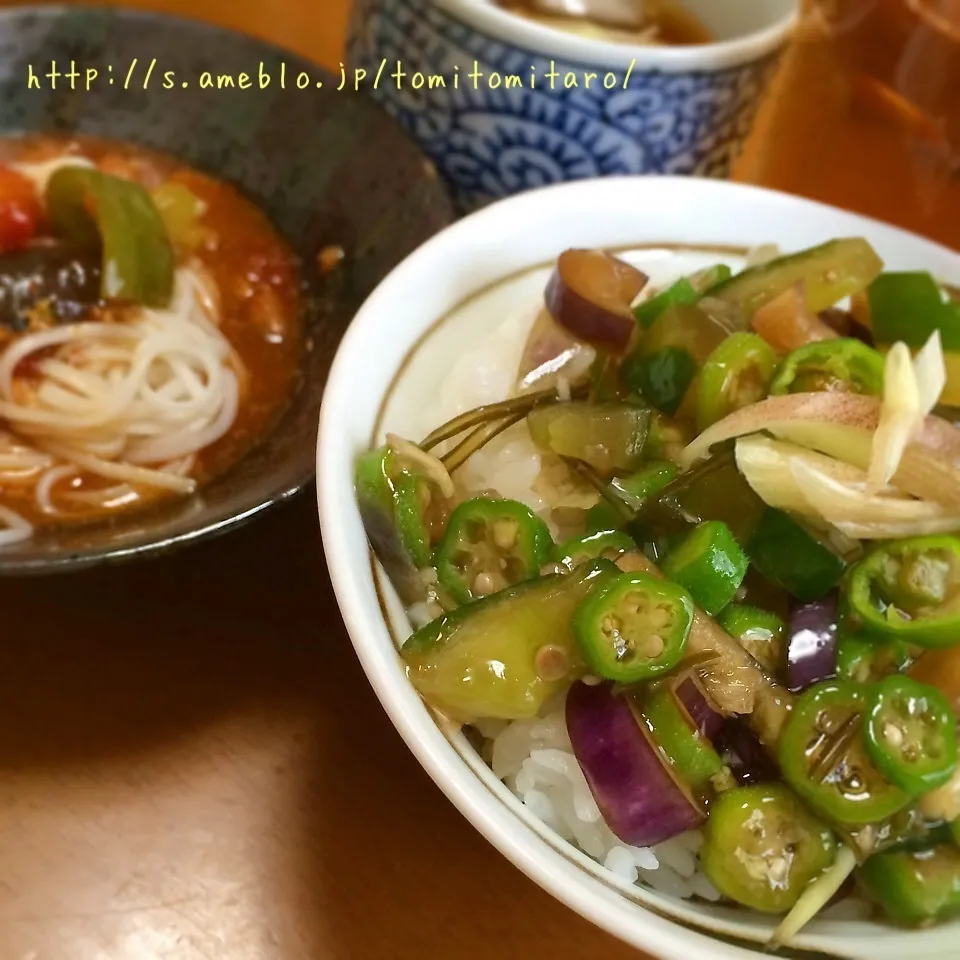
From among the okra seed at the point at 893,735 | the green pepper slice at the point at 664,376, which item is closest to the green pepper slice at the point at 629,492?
the green pepper slice at the point at 664,376

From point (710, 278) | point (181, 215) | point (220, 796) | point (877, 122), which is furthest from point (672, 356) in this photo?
point (877, 122)

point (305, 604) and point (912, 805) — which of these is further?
point (305, 604)

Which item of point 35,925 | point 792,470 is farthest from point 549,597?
point 35,925

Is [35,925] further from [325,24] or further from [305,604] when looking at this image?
[325,24]

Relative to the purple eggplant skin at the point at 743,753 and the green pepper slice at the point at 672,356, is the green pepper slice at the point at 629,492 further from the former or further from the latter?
the purple eggplant skin at the point at 743,753

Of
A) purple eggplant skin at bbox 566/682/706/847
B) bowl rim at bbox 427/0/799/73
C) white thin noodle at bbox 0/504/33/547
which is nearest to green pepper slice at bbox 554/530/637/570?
purple eggplant skin at bbox 566/682/706/847

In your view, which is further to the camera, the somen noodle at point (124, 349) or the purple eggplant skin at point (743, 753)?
the somen noodle at point (124, 349)

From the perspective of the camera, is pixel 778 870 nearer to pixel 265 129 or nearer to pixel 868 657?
pixel 868 657
